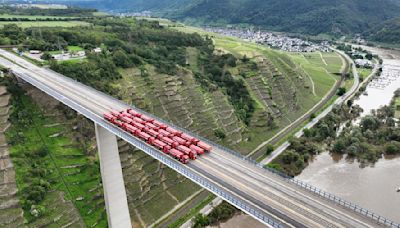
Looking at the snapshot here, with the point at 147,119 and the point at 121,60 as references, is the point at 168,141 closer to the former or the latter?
the point at 147,119

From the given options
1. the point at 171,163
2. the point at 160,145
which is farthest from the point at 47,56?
the point at 171,163

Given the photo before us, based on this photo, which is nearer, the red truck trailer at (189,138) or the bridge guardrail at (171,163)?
the bridge guardrail at (171,163)

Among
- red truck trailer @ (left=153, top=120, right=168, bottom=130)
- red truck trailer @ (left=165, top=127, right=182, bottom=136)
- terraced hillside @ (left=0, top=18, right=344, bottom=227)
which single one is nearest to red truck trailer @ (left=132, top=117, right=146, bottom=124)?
red truck trailer @ (left=153, top=120, right=168, bottom=130)

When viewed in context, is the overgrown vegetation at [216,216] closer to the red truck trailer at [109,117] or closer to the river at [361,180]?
the river at [361,180]

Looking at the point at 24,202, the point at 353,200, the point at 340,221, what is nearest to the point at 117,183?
the point at 24,202

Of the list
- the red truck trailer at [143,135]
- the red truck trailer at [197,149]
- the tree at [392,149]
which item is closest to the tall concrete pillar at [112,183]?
the red truck trailer at [143,135]

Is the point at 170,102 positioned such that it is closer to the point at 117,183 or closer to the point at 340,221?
the point at 117,183

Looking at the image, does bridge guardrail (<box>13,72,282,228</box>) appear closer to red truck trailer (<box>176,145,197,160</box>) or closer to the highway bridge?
the highway bridge
